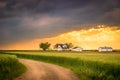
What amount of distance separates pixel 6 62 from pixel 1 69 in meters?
2.79

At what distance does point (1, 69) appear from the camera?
36531 millimetres

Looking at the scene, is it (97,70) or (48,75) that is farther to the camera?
(48,75)

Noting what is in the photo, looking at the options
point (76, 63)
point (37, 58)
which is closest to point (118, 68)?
point (76, 63)

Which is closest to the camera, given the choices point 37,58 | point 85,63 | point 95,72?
point 95,72

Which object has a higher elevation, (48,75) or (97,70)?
(97,70)

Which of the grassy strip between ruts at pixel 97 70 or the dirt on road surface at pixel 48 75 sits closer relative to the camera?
the grassy strip between ruts at pixel 97 70

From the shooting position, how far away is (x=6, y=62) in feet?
129

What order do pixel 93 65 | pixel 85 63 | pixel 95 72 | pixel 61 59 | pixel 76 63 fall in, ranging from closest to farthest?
pixel 95 72 → pixel 93 65 → pixel 85 63 → pixel 76 63 → pixel 61 59

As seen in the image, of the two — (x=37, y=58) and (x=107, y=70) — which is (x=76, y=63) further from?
(x=37, y=58)

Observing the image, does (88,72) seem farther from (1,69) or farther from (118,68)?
(1,69)

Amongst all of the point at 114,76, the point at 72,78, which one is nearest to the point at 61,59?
Answer: the point at 72,78

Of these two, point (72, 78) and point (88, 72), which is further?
point (88, 72)

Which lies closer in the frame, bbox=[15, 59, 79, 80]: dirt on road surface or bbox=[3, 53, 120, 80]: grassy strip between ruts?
bbox=[3, 53, 120, 80]: grassy strip between ruts

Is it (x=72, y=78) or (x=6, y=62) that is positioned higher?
(x=6, y=62)
